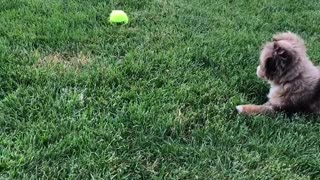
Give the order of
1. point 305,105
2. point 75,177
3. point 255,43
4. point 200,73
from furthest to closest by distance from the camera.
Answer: point 255,43, point 200,73, point 305,105, point 75,177

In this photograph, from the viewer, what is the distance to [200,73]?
171 inches

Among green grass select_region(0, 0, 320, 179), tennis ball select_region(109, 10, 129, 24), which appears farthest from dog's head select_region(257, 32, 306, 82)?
tennis ball select_region(109, 10, 129, 24)

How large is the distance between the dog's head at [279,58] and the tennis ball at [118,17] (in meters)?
1.82

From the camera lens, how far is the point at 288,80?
396 cm

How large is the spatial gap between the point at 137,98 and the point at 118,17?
1634 mm

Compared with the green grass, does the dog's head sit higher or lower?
higher

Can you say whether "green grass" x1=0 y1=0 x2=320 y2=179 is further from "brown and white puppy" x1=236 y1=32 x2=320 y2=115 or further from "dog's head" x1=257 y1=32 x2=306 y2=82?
"dog's head" x1=257 y1=32 x2=306 y2=82

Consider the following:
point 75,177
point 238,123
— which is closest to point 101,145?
point 75,177

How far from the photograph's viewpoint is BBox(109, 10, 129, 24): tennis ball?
520 centimetres

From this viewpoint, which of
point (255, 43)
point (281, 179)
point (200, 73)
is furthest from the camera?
point (255, 43)

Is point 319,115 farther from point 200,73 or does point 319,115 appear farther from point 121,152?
point 121,152

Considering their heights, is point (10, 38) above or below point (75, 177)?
above

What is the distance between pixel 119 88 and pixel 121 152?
87 cm

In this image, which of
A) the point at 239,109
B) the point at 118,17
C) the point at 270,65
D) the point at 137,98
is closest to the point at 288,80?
the point at 270,65
